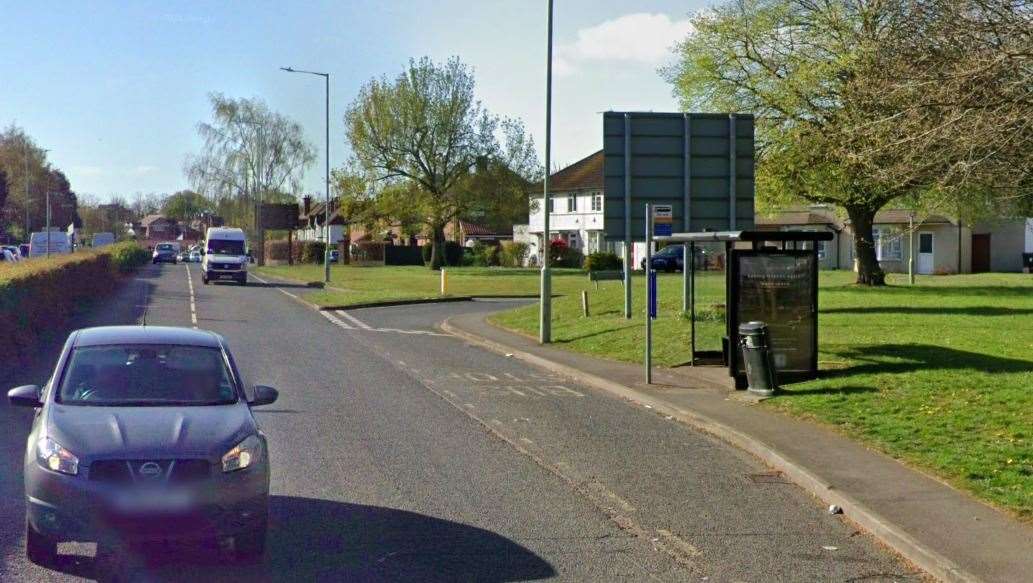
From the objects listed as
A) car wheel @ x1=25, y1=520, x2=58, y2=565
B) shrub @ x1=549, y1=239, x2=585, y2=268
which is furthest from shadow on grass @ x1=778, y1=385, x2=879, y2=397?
shrub @ x1=549, y1=239, x2=585, y2=268

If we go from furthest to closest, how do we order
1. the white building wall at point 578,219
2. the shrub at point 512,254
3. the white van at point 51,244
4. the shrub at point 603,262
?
the shrub at point 512,254, the white building wall at point 578,219, the shrub at point 603,262, the white van at point 51,244

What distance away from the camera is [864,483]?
10.1 meters

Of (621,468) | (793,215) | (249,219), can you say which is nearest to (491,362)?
(621,468)

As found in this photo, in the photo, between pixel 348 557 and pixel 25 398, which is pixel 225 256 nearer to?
pixel 25 398

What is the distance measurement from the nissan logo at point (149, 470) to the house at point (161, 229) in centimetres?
18942

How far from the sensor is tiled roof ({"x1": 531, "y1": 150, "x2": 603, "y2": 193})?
77.4 metres

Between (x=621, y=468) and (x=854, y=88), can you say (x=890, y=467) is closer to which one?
(x=621, y=468)

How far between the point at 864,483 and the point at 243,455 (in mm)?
5467

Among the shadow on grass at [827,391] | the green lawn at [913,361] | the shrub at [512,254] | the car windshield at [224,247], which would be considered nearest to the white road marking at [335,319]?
the green lawn at [913,361]

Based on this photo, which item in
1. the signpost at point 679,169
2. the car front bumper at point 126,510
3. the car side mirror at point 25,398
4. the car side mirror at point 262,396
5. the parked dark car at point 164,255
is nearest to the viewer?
the car front bumper at point 126,510

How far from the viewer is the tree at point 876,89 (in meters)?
10.8

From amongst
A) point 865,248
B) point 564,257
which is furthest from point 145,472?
point 564,257

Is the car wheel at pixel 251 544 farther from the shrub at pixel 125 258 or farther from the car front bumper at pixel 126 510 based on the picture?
the shrub at pixel 125 258

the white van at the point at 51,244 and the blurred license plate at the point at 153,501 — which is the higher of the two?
the white van at the point at 51,244
